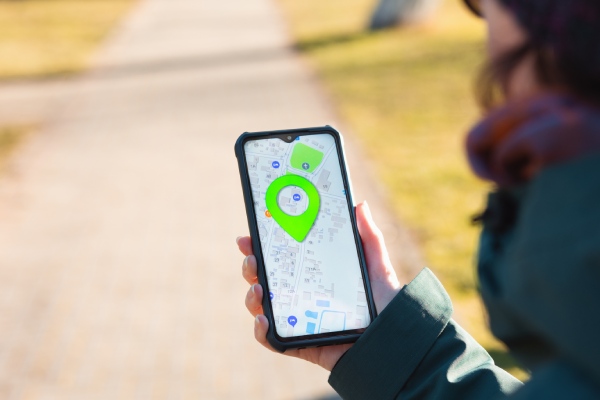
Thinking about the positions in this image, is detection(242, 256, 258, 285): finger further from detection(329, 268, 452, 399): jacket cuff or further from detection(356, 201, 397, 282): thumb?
detection(329, 268, 452, 399): jacket cuff

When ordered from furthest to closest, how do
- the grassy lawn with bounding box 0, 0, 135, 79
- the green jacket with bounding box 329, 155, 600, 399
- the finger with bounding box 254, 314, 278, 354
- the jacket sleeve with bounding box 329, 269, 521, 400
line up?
the grassy lawn with bounding box 0, 0, 135, 79
the finger with bounding box 254, 314, 278, 354
the jacket sleeve with bounding box 329, 269, 521, 400
the green jacket with bounding box 329, 155, 600, 399

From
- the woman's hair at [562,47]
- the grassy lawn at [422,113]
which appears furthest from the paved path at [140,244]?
the woman's hair at [562,47]

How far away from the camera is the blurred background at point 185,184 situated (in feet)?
14.3

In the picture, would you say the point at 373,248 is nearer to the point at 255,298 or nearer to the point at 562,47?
the point at 255,298

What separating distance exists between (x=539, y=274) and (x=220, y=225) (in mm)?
5452

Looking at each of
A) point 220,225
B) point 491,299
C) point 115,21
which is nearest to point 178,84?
point 220,225

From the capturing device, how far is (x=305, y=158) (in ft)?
6.31

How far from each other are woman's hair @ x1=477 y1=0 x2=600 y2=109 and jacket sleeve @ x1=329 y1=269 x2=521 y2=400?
26.1 inches

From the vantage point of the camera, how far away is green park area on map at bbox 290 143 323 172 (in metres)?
1.91

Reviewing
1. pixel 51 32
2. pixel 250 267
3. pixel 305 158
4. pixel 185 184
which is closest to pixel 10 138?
pixel 185 184

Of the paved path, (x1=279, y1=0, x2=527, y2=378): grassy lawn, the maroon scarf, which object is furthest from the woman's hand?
the paved path

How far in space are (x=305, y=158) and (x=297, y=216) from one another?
0.16 metres

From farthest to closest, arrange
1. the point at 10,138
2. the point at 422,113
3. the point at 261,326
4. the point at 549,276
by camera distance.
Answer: the point at 422,113 < the point at 10,138 < the point at 261,326 < the point at 549,276

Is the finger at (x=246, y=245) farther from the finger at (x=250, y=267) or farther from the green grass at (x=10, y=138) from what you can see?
the green grass at (x=10, y=138)
